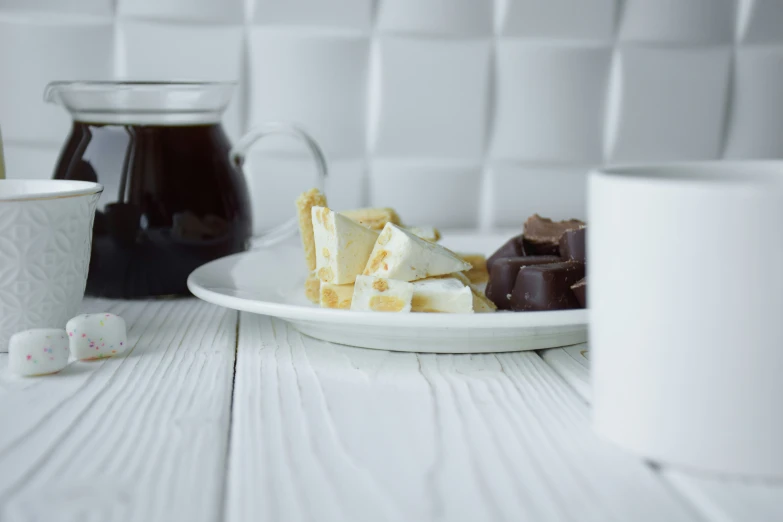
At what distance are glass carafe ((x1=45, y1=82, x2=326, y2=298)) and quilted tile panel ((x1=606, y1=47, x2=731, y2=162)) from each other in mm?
703

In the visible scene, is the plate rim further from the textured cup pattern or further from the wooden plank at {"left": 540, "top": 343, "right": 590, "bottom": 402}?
the textured cup pattern

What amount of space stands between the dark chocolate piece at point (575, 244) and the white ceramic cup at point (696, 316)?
0.97 feet

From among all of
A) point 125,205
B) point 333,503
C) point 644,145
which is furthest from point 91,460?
point 644,145

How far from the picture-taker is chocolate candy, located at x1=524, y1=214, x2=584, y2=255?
2.67 ft

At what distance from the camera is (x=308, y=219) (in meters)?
0.80

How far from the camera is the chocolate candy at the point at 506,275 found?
2.40 feet

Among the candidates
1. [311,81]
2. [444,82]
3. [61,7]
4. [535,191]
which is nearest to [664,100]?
[535,191]

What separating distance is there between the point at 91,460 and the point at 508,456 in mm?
231

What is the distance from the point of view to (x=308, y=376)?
594mm

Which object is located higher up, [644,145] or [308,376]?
[644,145]

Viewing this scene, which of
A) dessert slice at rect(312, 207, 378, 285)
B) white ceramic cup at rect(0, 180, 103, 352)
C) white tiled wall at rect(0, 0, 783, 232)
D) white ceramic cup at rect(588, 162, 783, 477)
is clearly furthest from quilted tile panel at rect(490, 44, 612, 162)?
white ceramic cup at rect(588, 162, 783, 477)

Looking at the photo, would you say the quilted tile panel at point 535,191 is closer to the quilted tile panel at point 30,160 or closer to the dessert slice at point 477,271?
the dessert slice at point 477,271

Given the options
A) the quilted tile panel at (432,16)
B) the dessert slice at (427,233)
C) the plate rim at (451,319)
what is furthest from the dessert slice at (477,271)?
the quilted tile panel at (432,16)

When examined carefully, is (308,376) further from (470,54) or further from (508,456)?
(470,54)
